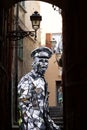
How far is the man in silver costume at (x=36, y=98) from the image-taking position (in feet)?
44.0

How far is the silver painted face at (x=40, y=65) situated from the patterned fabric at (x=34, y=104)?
8.1 inches

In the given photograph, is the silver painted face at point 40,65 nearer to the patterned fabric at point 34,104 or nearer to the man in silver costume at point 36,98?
the man in silver costume at point 36,98

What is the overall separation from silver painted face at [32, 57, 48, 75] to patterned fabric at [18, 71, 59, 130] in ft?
0.67

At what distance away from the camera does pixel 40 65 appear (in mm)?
14586

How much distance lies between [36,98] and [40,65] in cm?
106

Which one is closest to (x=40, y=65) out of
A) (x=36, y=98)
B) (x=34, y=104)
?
(x=36, y=98)

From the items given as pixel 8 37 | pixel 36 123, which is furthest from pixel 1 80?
pixel 36 123

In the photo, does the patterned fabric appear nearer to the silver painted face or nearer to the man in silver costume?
the man in silver costume

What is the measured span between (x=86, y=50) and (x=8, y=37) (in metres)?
4.76

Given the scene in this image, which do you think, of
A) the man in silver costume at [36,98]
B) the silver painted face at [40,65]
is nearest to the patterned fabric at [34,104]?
the man in silver costume at [36,98]

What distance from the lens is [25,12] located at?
67.3 ft

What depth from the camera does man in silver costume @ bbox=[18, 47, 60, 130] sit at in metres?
13.4

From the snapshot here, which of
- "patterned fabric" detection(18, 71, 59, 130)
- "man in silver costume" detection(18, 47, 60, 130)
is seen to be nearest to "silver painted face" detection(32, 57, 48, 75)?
"man in silver costume" detection(18, 47, 60, 130)

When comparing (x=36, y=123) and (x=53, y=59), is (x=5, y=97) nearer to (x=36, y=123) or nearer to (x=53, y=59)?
(x=36, y=123)
